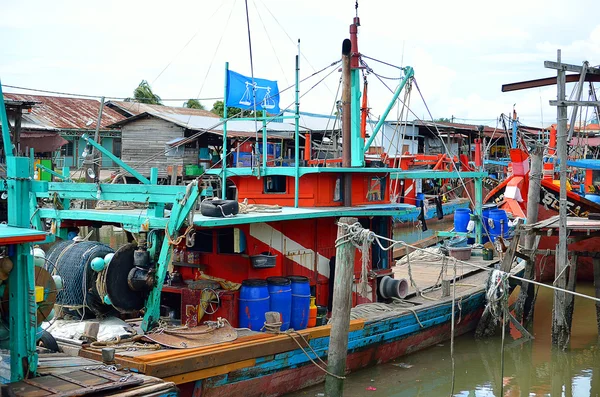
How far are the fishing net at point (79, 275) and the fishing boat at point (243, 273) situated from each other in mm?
18

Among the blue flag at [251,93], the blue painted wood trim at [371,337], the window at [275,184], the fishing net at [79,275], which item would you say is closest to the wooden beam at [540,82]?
the blue painted wood trim at [371,337]

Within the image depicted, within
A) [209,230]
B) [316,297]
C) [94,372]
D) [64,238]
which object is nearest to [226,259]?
[209,230]

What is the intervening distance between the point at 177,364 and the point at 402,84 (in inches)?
323

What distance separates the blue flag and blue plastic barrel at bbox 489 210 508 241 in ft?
28.8

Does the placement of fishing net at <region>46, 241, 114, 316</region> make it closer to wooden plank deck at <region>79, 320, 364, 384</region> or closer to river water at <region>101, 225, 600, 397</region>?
wooden plank deck at <region>79, 320, 364, 384</region>

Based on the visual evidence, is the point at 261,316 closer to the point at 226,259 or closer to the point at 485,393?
the point at 226,259

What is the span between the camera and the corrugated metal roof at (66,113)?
29.1 metres

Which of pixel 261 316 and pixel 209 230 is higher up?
pixel 209 230

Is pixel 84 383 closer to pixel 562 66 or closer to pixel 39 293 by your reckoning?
pixel 39 293

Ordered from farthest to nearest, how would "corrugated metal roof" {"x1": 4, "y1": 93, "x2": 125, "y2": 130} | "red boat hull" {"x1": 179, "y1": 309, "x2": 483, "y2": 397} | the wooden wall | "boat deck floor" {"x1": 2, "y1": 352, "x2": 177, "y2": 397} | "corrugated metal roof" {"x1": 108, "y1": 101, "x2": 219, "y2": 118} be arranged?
1. "corrugated metal roof" {"x1": 108, "y1": 101, "x2": 219, "y2": 118}
2. the wooden wall
3. "corrugated metal roof" {"x1": 4, "y1": 93, "x2": 125, "y2": 130}
4. "red boat hull" {"x1": 179, "y1": 309, "x2": 483, "y2": 397}
5. "boat deck floor" {"x1": 2, "y1": 352, "x2": 177, "y2": 397}

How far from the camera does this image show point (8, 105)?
19.5 metres

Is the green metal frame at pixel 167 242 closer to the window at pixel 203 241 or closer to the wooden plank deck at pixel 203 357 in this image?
the wooden plank deck at pixel 203 357

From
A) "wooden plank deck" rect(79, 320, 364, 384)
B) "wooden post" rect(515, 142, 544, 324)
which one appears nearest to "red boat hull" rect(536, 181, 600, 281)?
"wooden post" rect(515, 142, 544, 324)

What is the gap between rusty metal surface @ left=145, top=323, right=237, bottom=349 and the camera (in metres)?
9.18
